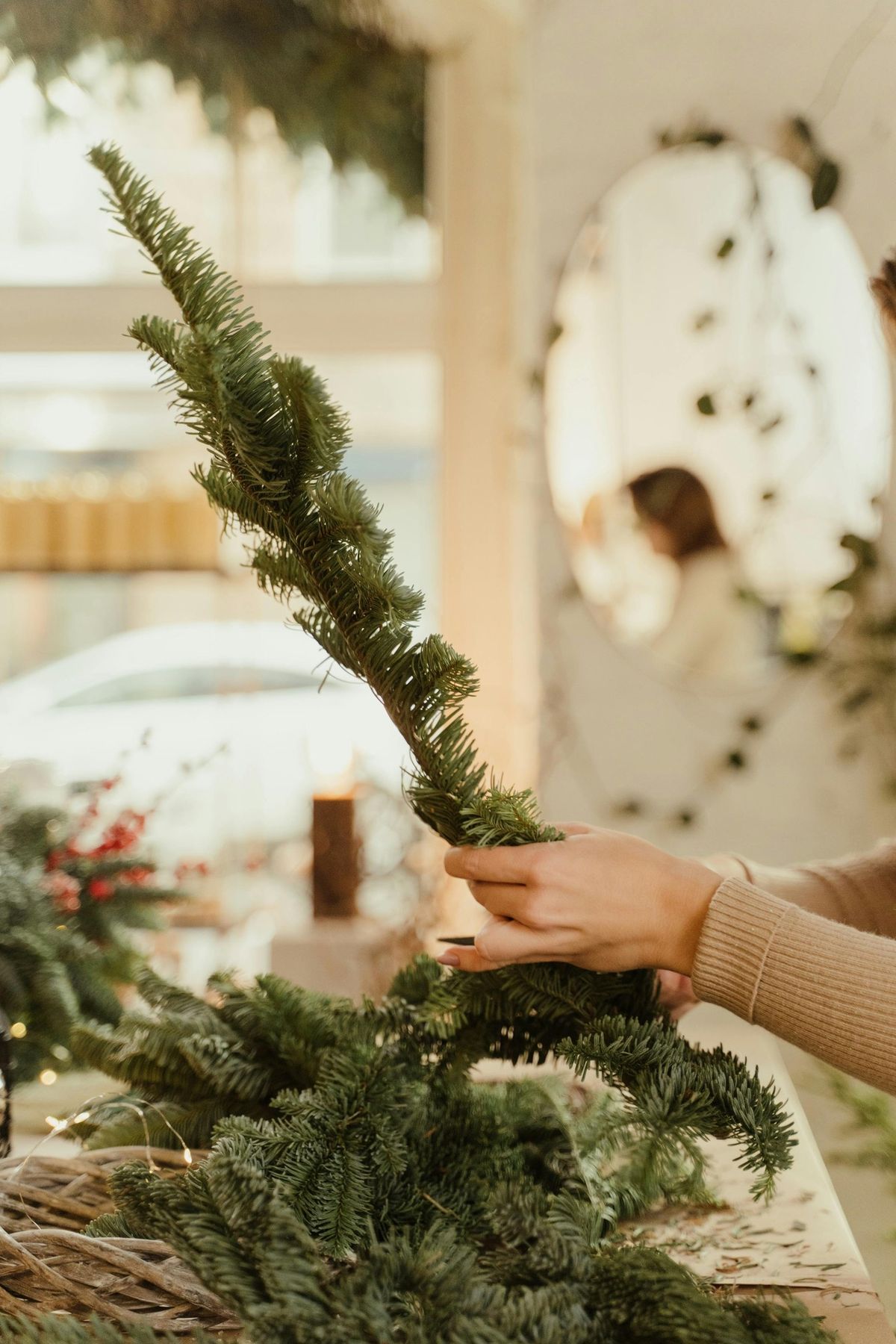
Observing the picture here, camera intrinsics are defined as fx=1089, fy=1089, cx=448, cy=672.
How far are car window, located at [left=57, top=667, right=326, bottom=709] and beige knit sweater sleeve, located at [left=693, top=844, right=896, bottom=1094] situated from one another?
5.05 feet

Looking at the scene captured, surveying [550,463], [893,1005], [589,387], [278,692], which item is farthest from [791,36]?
[893,1005]

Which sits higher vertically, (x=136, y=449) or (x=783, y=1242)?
(x=136, y=449)

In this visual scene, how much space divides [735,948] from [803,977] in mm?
38

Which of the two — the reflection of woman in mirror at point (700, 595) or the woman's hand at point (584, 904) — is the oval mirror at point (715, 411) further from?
the woman's hand at point (584, 904)

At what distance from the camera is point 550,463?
71.7 inches

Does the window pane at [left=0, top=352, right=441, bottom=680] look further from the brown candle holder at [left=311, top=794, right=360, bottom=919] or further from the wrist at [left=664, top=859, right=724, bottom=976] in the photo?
the wrist at [left=664, top=859, right=724, bottom=976]

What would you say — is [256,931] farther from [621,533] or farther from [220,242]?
[220,242]

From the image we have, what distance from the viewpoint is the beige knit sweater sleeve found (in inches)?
22.2

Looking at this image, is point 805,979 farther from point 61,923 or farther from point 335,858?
point 335,858

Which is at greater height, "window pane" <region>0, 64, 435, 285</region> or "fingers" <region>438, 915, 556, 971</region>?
"window pane" <region>0, 64, 435, 285</region>

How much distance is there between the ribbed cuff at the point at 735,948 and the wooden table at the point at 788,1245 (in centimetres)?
4

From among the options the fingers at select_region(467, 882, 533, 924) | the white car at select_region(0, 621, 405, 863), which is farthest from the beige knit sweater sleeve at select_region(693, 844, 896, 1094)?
the white car at select_region(0, 621, 405, 863)

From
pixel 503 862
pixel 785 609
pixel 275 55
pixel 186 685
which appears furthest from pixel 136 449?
pixel 503 862

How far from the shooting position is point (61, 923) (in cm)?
108
